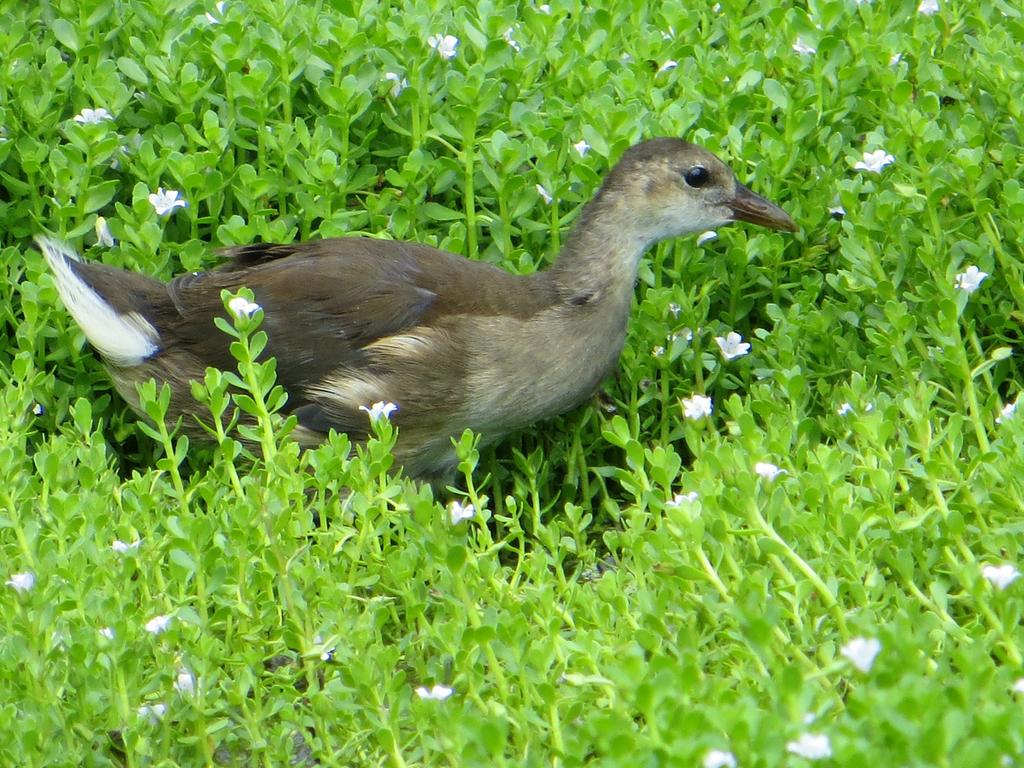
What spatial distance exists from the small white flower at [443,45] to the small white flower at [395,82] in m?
0.17

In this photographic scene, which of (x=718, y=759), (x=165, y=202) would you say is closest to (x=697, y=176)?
(x=165, y=202)

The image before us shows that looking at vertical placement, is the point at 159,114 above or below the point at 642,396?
above

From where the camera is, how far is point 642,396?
5637 mm

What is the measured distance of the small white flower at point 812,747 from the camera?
108 inches

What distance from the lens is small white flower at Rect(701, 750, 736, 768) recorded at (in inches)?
109

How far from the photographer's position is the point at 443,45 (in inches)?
234

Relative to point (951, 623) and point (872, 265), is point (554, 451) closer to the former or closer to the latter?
point (872, 265)

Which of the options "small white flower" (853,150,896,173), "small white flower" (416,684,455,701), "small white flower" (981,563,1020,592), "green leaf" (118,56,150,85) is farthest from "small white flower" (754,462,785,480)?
"green leaf" (118,56,150,85)

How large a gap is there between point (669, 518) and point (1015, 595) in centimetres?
80

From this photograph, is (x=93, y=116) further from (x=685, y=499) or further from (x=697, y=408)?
(x=685, y=499)

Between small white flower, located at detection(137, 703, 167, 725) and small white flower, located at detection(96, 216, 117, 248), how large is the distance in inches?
101

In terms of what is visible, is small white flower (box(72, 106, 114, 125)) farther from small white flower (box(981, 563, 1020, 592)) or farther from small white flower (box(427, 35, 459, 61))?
small white flower (box(981, 563, 1020, 592))

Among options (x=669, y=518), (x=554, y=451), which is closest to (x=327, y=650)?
(x=669, y=518)

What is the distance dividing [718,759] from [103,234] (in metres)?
3.68
